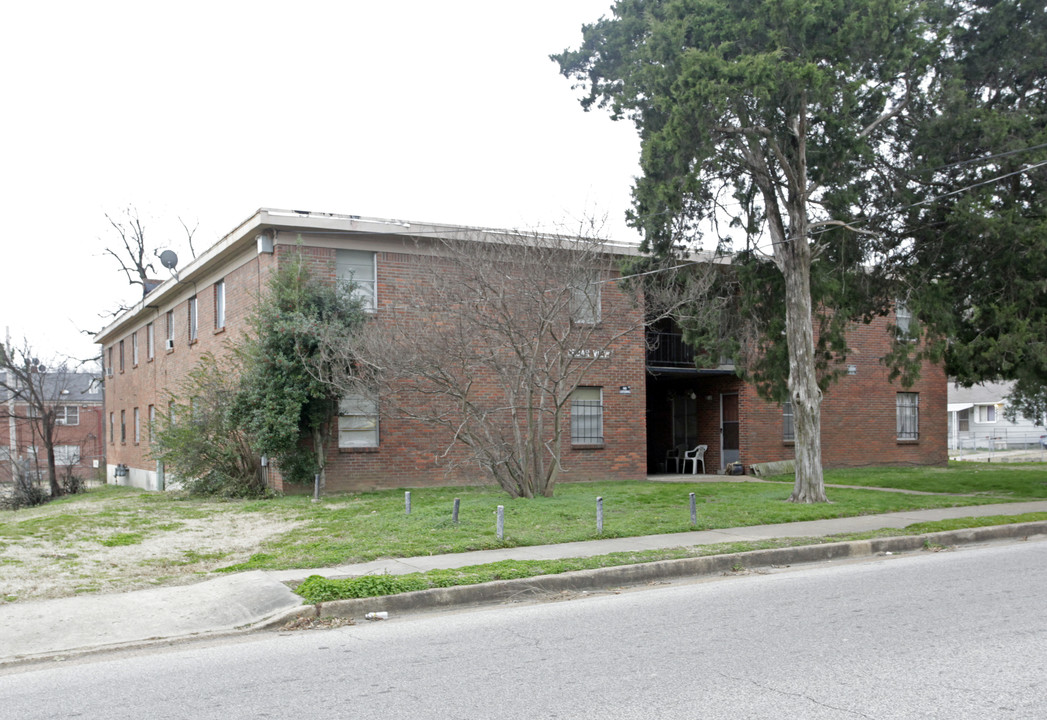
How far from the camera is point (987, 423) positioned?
5391 centimetres

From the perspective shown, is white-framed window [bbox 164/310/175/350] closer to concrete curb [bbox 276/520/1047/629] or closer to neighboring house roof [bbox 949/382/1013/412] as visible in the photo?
concrete curb [bbox 276/520/1047/629]

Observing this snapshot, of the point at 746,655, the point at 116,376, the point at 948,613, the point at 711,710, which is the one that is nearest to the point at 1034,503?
the point at 948,613

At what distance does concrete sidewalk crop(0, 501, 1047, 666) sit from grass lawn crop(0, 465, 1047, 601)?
1.74 feet

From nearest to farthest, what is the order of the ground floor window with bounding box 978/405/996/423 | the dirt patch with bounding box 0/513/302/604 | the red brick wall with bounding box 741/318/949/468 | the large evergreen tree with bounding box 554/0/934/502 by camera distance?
1. the dirt patch with bounding box 0/513/302/604
2. the large evergreen tree with bounding box 554/0/934/502
3. the red brick wall with bounding box 741/318/949/468
4. the ground floor window with bounding box 978/405/996/423

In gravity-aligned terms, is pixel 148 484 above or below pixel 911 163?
below

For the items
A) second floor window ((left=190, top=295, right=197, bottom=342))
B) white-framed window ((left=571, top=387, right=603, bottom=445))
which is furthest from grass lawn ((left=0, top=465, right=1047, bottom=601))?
second floor window ((left=190, top=295, right=197, bottom=342))

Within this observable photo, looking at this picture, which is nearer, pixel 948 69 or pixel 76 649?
pixel 76 649

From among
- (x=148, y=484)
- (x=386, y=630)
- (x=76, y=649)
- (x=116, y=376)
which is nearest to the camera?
(x=76, y=649)

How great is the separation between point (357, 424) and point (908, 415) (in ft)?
57.6

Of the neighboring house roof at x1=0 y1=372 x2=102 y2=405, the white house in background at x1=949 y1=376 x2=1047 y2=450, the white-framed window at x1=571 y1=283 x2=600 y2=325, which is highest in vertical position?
the white-framed window at x1=571 y1=283 x2=600 y2=325

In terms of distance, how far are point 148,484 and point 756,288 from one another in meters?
20.7

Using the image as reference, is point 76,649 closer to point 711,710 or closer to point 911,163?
point 711,710

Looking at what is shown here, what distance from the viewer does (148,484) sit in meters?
29.3

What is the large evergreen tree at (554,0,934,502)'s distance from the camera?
1434cm
